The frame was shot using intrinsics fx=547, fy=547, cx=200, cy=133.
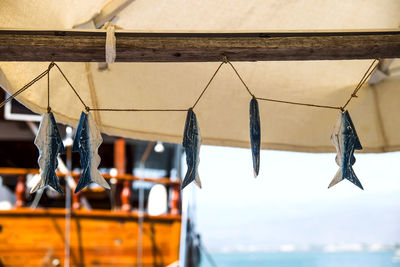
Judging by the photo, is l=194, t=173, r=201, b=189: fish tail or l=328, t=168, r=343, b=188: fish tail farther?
l=328, t=168, r=343, b=188: fish tail

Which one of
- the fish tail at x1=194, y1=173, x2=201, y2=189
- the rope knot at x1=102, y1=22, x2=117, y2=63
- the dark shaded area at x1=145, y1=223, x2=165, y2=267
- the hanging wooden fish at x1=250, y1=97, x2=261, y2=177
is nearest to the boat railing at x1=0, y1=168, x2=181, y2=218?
the dark shaded area at x1=145, y1=223, x2=165, y2=267

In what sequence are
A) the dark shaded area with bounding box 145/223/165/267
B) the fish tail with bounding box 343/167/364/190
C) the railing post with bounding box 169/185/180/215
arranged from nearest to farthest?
the fish tail with bounding box 343/167/364/190 < the dark shaded area with bounding box 145/223/165/267 < the railing post with bounding box 169/185/180/215

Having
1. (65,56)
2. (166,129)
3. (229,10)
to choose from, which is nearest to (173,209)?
(166,129)

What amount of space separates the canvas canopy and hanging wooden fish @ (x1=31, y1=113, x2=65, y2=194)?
1.63ft

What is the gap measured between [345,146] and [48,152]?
6.57 feet

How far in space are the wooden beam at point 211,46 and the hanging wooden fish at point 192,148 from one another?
1.82 feet

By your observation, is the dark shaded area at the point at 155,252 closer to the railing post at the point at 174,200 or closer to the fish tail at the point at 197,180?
the railing post at the point at 174,200

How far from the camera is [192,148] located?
144 inches

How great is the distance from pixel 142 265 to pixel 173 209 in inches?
42.7

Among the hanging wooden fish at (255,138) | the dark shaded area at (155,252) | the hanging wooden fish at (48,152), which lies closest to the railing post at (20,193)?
the dark shaded area at (155,252)

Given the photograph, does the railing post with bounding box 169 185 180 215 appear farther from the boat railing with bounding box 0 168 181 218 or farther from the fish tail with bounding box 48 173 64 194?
the fish tail with bounding box 48 173 64 194

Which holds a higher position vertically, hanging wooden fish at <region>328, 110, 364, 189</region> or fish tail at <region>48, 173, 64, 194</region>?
hanging wooden fish at <region>328, 110, 364, 189</region>

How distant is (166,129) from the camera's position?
4973mm

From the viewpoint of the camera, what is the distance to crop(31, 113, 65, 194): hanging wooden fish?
3.48 metres
